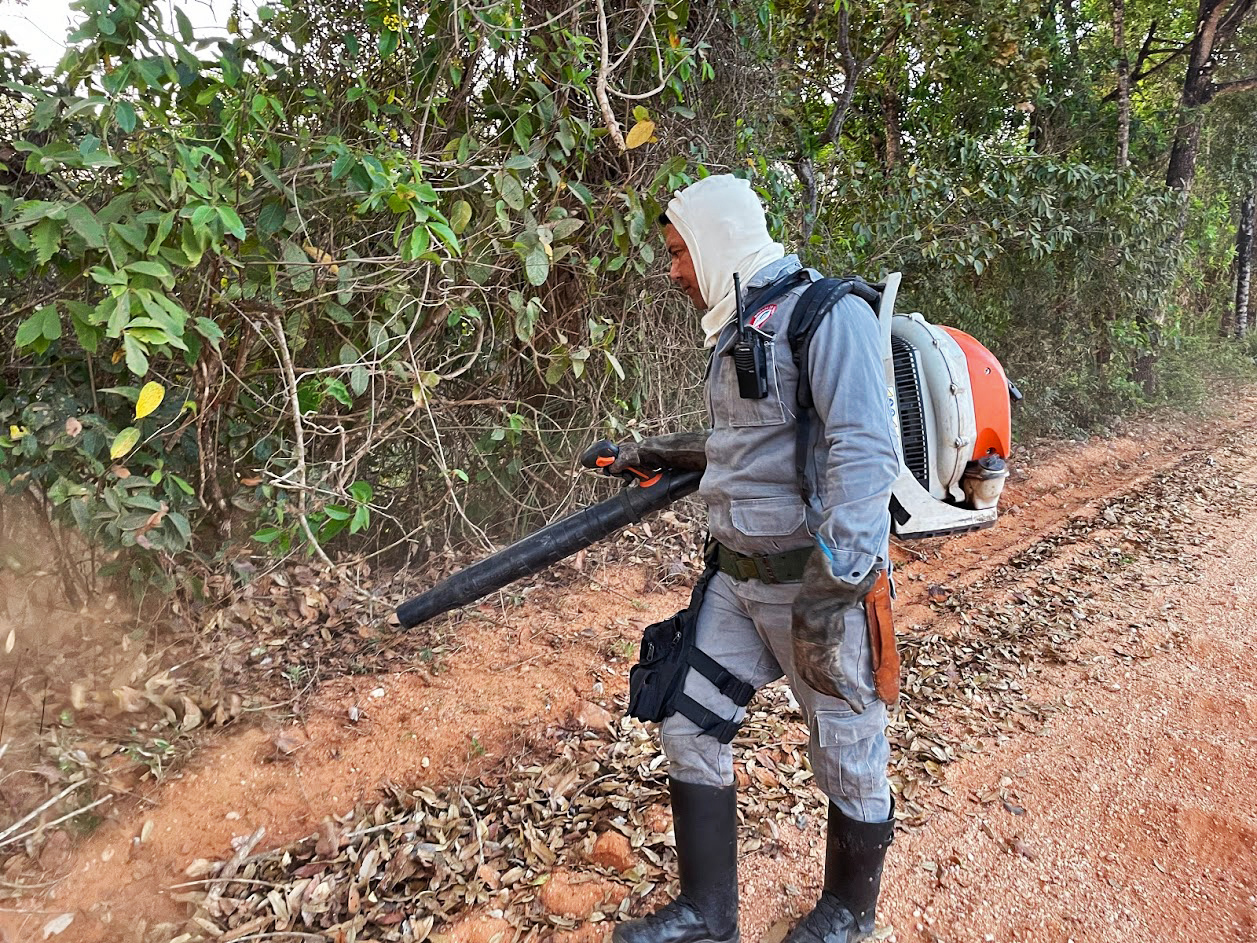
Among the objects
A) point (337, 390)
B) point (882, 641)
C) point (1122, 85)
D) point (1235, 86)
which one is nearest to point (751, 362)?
point (882, 641)

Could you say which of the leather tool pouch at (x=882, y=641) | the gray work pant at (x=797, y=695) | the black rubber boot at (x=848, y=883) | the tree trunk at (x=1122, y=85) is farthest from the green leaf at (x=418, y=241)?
the tree trunk at (x=1122, y=85)

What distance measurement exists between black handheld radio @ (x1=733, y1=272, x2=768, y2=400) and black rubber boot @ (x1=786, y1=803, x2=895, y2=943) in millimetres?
1145

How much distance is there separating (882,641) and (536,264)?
6.74ft

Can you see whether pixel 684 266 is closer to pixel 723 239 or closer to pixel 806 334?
pixel 723 239

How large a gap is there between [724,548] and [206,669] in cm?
232

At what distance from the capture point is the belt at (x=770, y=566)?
1.84 meters

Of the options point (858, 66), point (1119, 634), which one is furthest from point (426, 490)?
point (858, 66)

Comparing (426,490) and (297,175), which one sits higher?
(297,175)

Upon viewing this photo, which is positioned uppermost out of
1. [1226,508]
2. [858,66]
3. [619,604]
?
[858,66]

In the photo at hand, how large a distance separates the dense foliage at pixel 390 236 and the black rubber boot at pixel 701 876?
5.35 ft

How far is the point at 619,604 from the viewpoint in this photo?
4129 mm

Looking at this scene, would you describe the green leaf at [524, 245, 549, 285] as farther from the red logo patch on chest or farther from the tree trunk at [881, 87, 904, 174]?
the tree trunk at [881, 87, 904, 174]

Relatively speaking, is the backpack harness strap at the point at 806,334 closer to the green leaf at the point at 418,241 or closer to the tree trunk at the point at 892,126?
the green leaf at the point at 418,241

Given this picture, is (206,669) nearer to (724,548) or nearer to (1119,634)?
(724,548)
